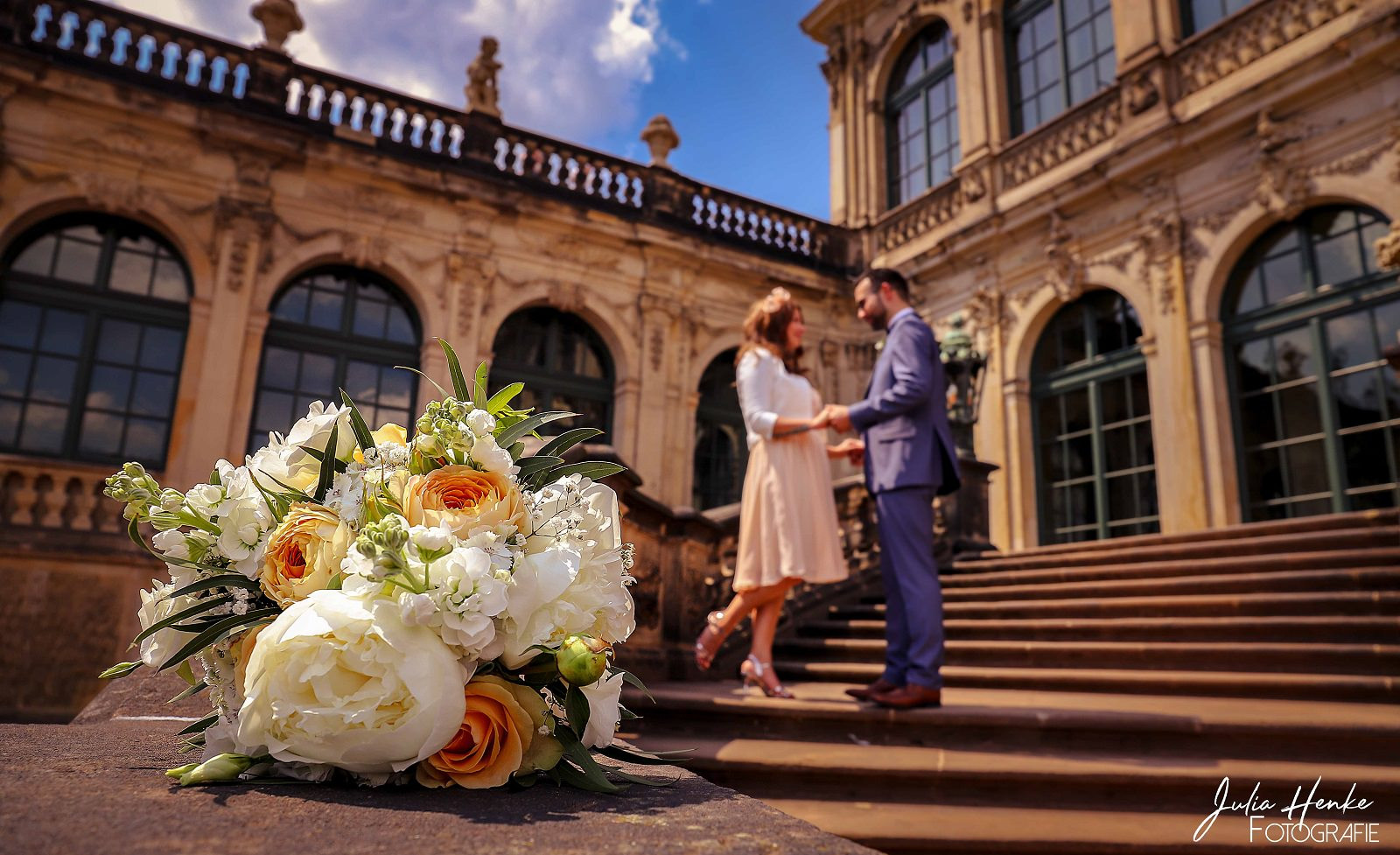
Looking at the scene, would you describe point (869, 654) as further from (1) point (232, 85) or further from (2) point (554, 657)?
(1) point (232, 85)

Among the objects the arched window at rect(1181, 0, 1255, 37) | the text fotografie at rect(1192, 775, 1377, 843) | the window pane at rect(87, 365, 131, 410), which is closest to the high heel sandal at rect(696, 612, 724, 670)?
the text fotografie at rect(1192, 775, 1377, 843)

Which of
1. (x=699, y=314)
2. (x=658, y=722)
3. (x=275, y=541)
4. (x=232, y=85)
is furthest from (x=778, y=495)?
(x=232, y=85)

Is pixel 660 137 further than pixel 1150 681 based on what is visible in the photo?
Yes

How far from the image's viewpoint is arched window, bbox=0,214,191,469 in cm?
936

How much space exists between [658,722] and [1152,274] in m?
8.91

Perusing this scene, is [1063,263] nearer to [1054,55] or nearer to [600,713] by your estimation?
[1054,55]

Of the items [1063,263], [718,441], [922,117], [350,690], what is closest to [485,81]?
[718,441]

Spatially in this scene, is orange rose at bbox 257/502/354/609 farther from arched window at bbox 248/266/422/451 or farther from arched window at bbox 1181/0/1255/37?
arched window at bbox 1181/0/1255/37

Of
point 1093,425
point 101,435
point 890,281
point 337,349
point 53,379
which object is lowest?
point 890,281

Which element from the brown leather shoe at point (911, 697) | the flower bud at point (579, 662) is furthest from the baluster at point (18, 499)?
the flower bud at point (579, 662)

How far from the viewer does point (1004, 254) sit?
1205cm

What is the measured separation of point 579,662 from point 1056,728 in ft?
9.03

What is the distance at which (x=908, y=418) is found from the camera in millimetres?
3641

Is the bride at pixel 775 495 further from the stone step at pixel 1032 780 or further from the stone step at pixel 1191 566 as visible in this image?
the stone step at pixel 1191 566
